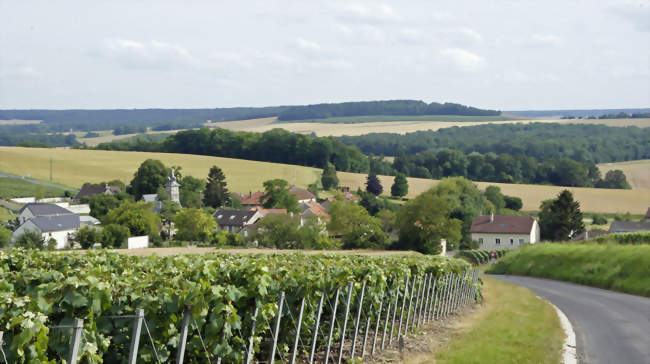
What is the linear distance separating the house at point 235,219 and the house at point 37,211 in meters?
22.7

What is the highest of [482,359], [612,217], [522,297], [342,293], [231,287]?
[231,287]

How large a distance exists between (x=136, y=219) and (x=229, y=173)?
2400 inches

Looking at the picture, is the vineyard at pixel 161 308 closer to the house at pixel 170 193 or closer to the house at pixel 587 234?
the house at pixel 587 234

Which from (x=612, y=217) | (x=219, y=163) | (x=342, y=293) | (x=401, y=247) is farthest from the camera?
(x=219, y=163)

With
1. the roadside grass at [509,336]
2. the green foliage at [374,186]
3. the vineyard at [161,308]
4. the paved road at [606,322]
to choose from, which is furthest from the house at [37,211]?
the vineyard at [161,308]

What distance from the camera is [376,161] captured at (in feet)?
582

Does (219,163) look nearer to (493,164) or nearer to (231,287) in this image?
(493,164)

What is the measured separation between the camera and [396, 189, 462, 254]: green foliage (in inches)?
3022

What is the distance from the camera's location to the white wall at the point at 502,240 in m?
100

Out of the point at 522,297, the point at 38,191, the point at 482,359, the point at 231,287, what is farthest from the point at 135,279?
the point at 38,191

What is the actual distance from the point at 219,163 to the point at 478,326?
433ft

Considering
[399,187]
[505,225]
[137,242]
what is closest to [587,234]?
[505,225]

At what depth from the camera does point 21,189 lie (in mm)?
106250

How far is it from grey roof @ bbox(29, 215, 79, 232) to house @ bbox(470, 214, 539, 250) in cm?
5667
